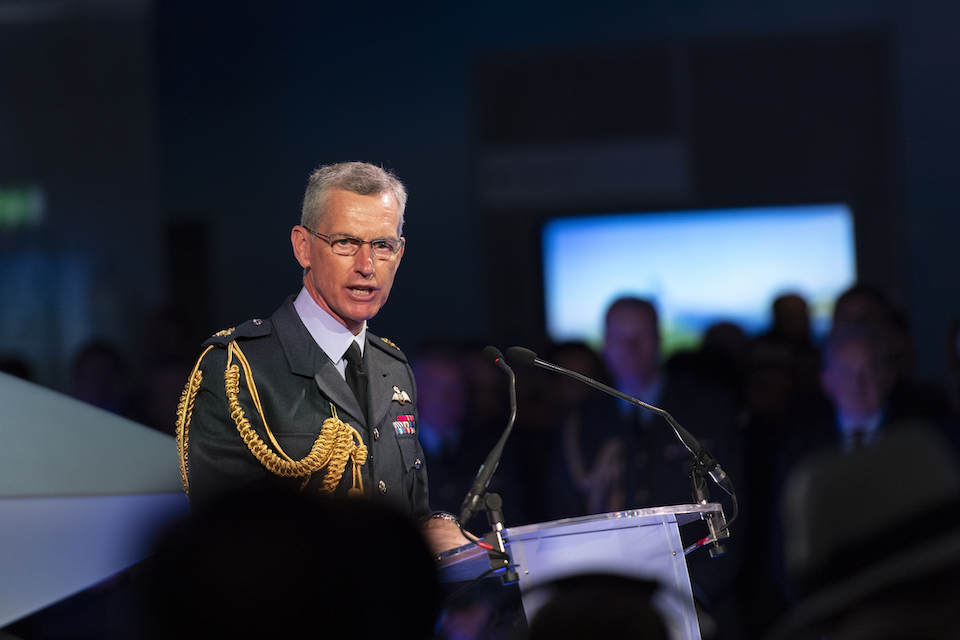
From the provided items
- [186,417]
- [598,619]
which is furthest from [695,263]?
[598,619]

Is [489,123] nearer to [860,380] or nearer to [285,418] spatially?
[860,380]

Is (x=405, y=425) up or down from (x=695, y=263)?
down

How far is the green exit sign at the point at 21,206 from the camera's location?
15.8 ft

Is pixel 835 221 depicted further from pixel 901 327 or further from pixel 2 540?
pixel 2 540

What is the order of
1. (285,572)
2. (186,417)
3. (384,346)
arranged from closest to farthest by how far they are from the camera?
(285,572) < (186,417) < (384,346)

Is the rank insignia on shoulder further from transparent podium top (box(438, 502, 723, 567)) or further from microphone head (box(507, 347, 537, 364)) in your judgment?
transparent podium top (box(438, 502, 723, 567))

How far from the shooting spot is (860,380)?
118 inches

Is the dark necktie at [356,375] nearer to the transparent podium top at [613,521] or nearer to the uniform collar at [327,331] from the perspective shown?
the uniform collar at [327,331]

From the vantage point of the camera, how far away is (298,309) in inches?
74.5

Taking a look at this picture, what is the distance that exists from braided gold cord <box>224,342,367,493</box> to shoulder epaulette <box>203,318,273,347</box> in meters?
0.02

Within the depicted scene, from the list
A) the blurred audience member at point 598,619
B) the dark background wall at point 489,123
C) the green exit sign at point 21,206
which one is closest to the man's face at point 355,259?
the blurred audience member at point 598,619

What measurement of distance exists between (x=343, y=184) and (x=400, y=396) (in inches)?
15.5

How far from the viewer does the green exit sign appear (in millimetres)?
4828

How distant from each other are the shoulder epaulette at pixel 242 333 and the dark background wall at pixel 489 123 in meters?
3.77
